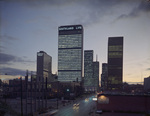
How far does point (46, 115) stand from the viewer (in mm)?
37594

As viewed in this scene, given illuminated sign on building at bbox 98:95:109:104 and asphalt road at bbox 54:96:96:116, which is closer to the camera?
asphalt road at bbox 54:96:96:116

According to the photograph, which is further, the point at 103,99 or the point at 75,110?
the point at 75,110

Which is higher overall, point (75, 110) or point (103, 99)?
point (103, 99)

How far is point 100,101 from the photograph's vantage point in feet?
145

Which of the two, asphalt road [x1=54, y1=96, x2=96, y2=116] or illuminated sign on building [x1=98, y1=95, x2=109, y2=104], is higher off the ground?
illuminated sign on building [x1=98, y1=95, x2=109, y2=104]

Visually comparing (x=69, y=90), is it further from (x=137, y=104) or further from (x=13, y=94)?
(x=137, y=104)

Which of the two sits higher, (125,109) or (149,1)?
(149,1)

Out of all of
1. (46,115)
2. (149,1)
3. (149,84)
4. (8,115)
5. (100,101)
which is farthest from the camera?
(149,84)

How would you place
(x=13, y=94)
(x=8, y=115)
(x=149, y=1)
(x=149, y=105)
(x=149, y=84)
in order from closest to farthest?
(x=149, y=1), (x=8, y=115), (x=149, y=105), (x=13, y=94), (x=149, y=84)

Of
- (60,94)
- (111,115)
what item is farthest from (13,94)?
(111,115)

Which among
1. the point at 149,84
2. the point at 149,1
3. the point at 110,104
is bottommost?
the point at 149,84

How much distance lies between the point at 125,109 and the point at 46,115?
2204 cm

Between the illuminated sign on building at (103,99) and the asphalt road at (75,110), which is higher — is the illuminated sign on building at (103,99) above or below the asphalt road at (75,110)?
above

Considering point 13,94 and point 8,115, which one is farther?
point 13,94
